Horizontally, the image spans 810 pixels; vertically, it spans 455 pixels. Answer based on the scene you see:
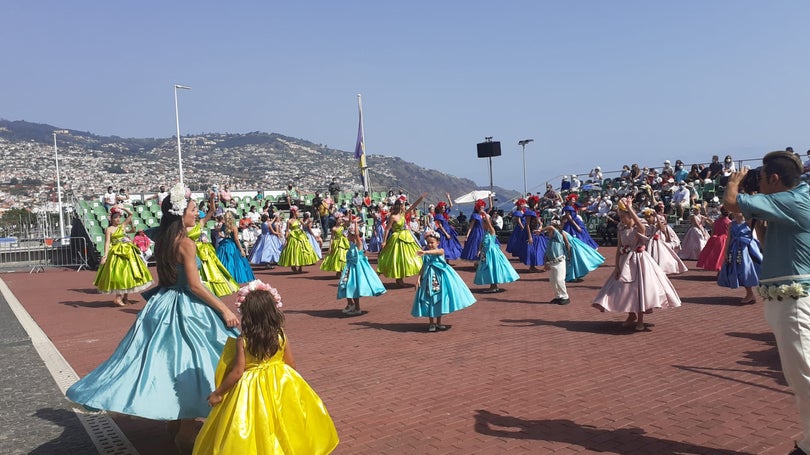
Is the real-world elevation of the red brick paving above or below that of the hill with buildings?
below

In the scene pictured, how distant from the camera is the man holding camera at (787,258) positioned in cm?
413

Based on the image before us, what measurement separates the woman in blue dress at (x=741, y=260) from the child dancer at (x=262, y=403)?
9655 mm

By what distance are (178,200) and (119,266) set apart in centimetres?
933

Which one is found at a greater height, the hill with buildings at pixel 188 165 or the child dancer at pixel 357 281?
the hill with buildings at pixel 188 165

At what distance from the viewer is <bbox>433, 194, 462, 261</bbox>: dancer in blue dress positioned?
62.7ft

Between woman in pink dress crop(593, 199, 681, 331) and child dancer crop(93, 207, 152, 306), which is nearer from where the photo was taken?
woman in pink dress crop(593, 199, 681, 331)

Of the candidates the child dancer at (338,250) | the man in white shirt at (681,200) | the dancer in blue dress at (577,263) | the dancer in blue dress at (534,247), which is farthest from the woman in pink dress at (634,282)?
the man in white shirt at (681,200)

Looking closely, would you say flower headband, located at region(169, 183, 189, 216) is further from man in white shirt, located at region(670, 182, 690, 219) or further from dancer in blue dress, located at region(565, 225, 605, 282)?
man in white shirt, located at region(670, 182, 690, 219)

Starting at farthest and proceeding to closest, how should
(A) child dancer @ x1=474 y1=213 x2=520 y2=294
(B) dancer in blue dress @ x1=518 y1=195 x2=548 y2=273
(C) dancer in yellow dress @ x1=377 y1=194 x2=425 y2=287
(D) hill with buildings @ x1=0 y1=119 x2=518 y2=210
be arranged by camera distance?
(D) hill with buildings @ x1=0 y1=119 x2=518 y2=210
(B) dancer in blue dress @ x1=518 y1=195 x2=548 y2=273
(C) dancer in yellow dress @ x1=377 y1=194 x2=425 y2=287
(A) child dancer @ x1=474 y1=213 x2=520 y2=294

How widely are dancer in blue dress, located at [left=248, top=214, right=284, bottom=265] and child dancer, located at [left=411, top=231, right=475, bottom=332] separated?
13.0 m

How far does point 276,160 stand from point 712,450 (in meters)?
122

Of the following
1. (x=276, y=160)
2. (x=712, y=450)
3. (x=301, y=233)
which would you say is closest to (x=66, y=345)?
(x=712, y=450)

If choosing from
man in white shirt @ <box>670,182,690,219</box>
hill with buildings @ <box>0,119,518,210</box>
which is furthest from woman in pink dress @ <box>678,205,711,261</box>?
hill with buildings @ <box>0,119,518,210</box>

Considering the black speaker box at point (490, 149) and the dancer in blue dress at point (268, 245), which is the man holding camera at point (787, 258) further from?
the black speaker box at point (490, 149)
